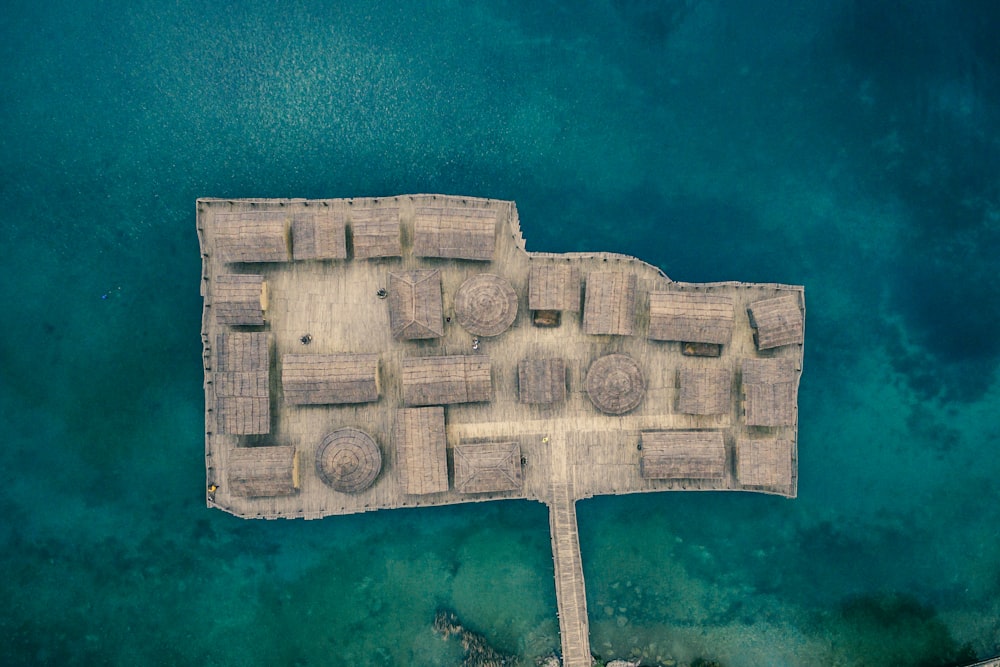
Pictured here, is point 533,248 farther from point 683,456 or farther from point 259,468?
point 259,468

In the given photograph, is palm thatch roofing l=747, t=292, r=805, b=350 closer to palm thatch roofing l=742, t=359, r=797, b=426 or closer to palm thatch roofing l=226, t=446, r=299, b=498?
palm thatch roofing l=742, t=359, r=797, b=426

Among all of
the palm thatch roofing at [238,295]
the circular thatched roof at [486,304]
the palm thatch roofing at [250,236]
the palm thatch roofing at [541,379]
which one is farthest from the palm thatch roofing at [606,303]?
the palm thatch roofing at [238,295]

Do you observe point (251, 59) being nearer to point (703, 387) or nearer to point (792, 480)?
point (703, 387)

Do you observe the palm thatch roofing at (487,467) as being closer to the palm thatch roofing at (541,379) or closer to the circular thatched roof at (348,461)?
the palm thatch roofing at (541,379)

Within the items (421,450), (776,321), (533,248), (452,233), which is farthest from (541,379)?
(776,321)

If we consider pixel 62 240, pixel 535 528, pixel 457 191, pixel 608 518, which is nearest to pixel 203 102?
pixel 62 240
